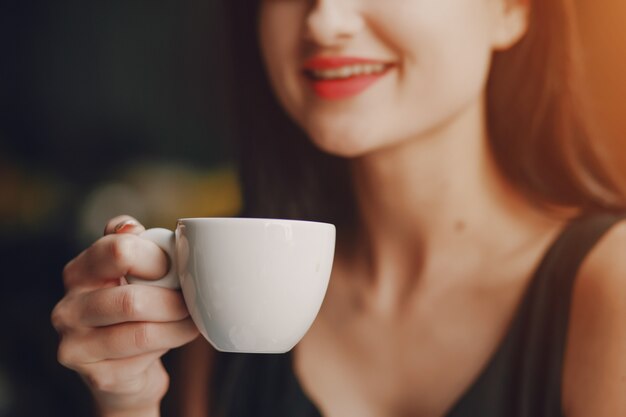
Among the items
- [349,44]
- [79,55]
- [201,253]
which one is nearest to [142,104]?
[79,55]

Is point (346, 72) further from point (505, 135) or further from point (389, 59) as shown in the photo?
point (505, 135)

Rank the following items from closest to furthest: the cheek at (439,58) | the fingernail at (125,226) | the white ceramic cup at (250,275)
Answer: the white ceramic cup at (250,275) < the fingernail at (125,226) < the cheek at (439,58)

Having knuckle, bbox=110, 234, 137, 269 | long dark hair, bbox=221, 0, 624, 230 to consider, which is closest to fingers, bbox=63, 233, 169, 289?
knuckle, bbox=110, 234, 137, 269

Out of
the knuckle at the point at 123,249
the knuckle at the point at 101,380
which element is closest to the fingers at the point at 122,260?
the knuckle at the point at 123,249

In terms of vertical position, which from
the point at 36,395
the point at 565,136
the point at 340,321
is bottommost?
the point at 36,395

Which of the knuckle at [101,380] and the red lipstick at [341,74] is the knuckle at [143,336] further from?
the red lipstick at [341,74]

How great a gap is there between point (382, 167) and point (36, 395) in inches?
22.1

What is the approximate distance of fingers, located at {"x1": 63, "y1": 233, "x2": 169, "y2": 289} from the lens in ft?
1.97

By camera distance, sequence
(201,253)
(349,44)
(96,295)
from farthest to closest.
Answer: (349,44) → (96,295) → (201,253)

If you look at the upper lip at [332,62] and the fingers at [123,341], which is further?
the upper lip at [332,62]

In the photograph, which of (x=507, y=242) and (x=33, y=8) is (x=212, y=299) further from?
(x=33, y=8)

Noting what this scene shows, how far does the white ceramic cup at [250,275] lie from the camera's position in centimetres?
56

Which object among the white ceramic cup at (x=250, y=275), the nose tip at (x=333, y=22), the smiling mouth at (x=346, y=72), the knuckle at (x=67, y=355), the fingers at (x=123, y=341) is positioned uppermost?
the nose tip at (x=333, y=22)

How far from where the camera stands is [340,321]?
2.78 ft
